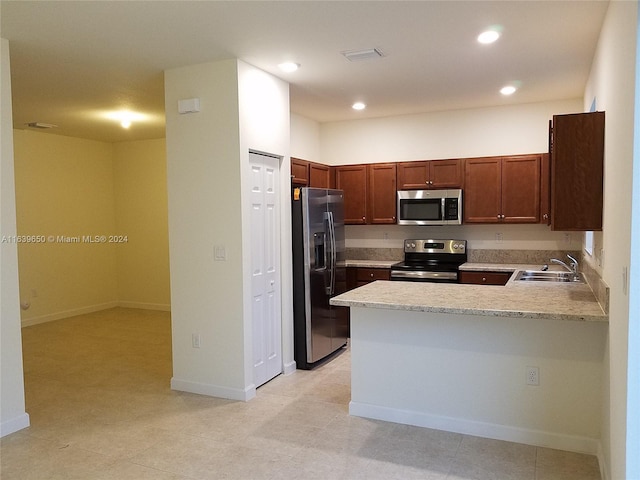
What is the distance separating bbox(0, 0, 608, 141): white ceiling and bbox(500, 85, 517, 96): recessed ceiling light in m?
0.08

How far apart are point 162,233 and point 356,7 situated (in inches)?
222

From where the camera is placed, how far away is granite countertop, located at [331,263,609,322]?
2.82 m

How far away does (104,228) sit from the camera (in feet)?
26.0

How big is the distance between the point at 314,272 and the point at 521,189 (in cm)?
253

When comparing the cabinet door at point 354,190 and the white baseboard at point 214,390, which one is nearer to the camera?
the white baseboard at point 214,390

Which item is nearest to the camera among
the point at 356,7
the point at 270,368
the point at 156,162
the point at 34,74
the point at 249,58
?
the point at 356,7

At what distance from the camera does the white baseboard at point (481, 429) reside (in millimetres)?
2992

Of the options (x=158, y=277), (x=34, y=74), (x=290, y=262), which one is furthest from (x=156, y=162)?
(x=290, y=262)

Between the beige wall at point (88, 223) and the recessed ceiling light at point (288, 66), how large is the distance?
409 cm

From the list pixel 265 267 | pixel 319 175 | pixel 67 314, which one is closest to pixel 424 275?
pixel 319 175

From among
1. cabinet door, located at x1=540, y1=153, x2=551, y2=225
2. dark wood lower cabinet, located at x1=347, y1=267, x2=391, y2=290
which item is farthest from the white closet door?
cabinet door, located at x1=540, y1=153, x2=551, y2=225

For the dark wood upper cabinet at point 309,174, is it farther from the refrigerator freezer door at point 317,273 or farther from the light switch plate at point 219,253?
the light switch plate at point 219,253

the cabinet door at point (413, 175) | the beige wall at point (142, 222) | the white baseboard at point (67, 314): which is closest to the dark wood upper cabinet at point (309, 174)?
the cabinet door at point (413, 175)

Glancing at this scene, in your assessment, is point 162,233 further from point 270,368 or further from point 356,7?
point 356,7
